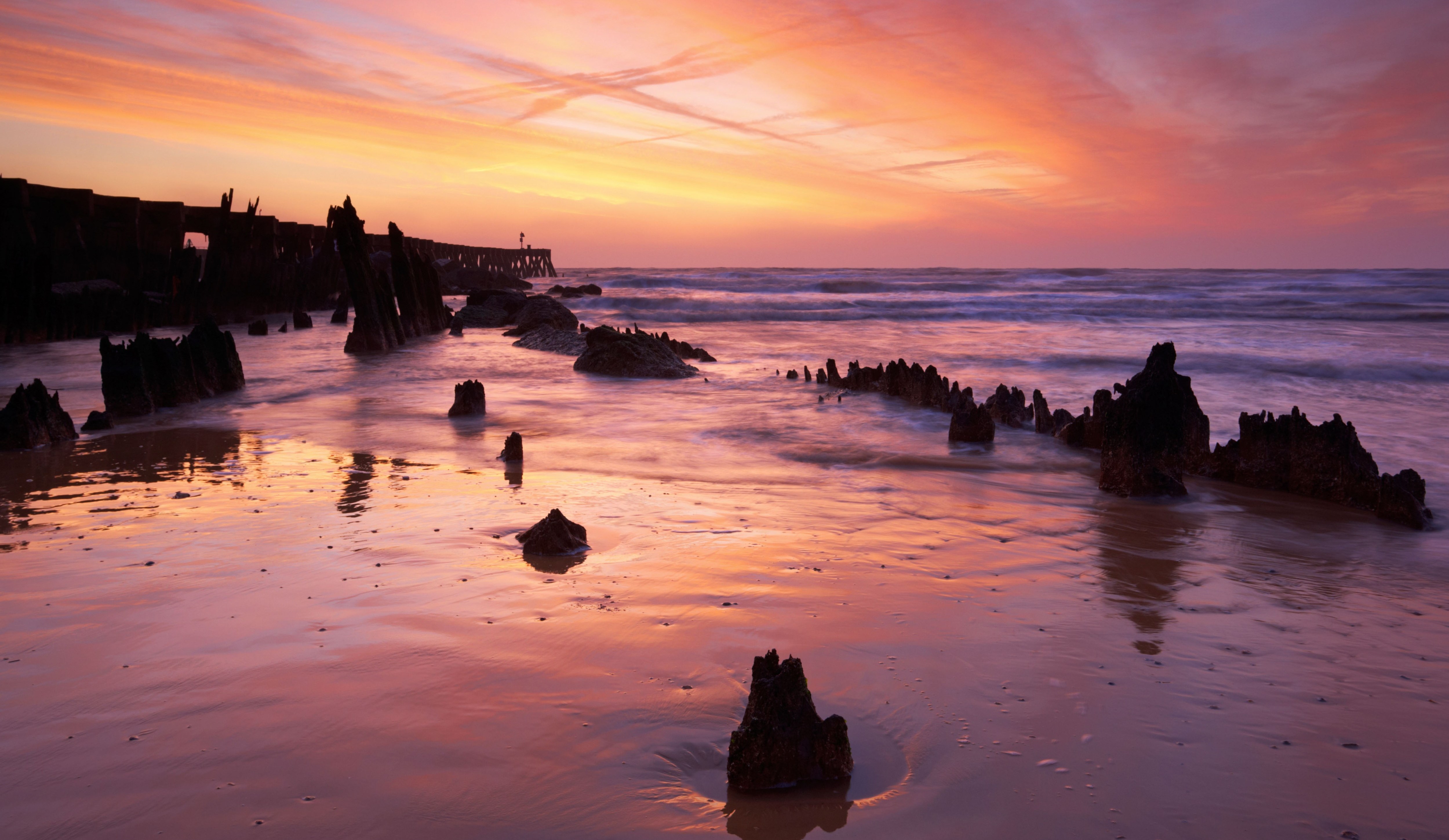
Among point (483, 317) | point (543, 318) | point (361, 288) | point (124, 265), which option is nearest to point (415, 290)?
point (543, 318)

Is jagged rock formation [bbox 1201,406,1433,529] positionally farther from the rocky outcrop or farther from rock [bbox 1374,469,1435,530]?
the rocky outcrop

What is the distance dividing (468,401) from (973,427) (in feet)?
19.5

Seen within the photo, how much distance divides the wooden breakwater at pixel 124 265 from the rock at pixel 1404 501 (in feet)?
58.2

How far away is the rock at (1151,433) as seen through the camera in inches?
277

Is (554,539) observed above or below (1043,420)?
below

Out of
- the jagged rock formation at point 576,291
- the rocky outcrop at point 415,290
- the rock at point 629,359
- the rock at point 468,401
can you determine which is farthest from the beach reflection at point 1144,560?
the jagged rock formation at point 576,291

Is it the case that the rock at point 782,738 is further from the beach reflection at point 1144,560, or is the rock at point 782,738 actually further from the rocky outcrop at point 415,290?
the rocky outcrop at point 415,290

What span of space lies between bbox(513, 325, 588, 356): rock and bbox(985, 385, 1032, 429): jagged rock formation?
9.73 metres

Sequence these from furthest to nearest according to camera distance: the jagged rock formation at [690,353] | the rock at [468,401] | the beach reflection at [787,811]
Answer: the jagged rock formation at [690,353]
the rock at [468,401]
the beach reflection at [787,811]

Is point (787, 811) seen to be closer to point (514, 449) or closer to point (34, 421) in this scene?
point (514, 449)

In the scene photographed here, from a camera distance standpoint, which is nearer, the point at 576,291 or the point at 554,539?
the point at 554,539

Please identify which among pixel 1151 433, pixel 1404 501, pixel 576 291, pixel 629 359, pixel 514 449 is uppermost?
pixel 576 291

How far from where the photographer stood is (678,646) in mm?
3598

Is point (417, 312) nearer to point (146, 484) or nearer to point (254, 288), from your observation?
point (254, 288)
